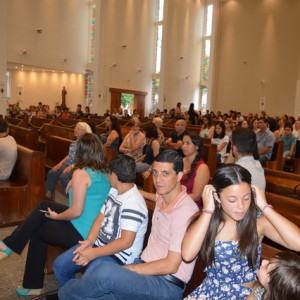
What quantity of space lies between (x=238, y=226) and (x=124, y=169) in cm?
93

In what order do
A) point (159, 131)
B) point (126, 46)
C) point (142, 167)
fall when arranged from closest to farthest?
point (142, 167)
point (159, 131)
point (126, 46)

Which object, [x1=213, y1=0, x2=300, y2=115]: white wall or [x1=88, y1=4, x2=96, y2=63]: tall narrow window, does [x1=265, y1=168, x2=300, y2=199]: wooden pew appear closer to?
[x1=88, y1=4, x2=96, y2=63]: tall narrow window

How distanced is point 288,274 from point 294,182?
3.11m

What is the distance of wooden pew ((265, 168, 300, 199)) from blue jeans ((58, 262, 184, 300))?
2.57 metres

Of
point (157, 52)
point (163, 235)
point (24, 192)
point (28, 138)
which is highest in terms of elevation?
point (157, 52)

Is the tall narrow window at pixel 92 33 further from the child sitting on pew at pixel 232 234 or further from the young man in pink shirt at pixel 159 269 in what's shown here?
the child sitting on pew at pixel 232 234

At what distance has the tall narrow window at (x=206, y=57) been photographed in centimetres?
2449

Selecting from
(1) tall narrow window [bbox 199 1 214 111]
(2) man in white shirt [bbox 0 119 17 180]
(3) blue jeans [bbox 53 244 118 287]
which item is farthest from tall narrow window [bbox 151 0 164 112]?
(3) blue jeans [bbox 53 244 118 287]

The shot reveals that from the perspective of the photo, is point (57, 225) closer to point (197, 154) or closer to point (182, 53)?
point (197, 154)

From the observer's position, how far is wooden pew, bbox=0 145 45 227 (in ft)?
15.9

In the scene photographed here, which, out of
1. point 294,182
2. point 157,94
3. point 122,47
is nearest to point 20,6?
point 122,47

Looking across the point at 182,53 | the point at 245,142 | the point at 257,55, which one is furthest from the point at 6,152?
the point at 257,55

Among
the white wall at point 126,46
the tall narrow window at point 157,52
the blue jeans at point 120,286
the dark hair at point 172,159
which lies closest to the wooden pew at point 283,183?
the dark hair at point 172,159

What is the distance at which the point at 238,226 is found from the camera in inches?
79.5
